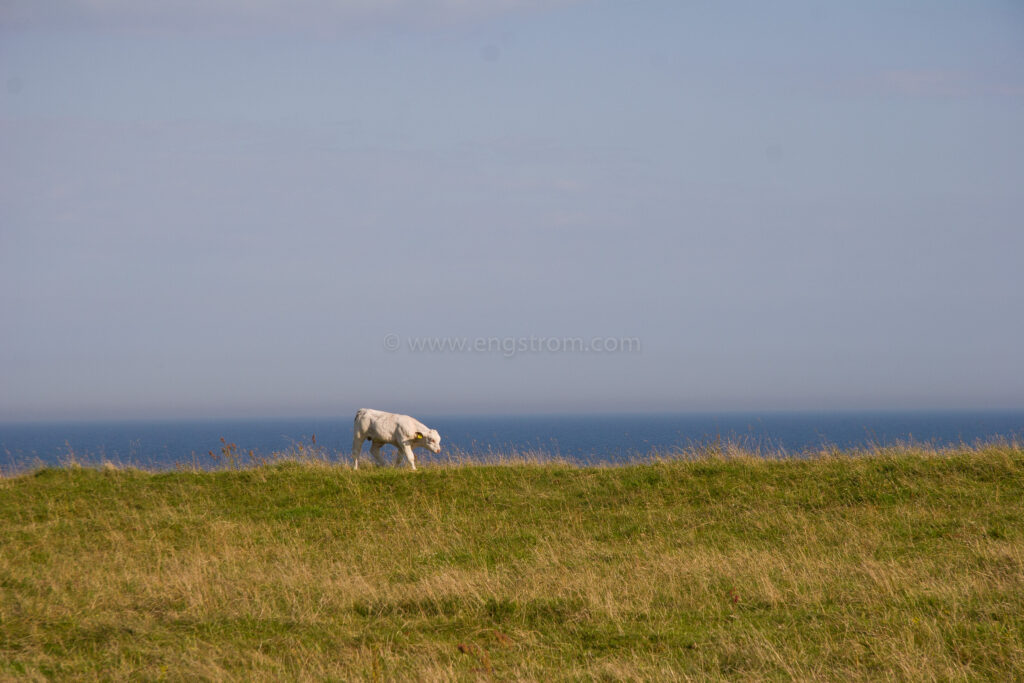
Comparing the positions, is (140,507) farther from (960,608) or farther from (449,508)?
(960,608)

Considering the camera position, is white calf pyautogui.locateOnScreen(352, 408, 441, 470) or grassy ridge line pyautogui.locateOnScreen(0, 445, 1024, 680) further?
white calf pyautogui.locateOnScreen(352, 408, 441, 470)

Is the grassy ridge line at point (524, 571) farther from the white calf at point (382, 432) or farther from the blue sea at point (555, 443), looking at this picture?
the blue sea at point (555, 443)

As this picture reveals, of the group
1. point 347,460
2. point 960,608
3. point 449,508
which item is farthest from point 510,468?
point 960,608

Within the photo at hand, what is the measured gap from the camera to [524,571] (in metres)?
11.5

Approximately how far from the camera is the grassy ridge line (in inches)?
315

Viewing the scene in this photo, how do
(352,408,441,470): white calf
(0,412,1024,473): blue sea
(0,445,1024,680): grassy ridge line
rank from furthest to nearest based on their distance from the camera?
(352,408,441,470): white calf, (0,412,1024,473): blue sea, (0,445,1024,680): grassy ridge line

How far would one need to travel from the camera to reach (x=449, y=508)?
15.9 metres

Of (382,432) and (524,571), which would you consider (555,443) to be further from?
(524,571)

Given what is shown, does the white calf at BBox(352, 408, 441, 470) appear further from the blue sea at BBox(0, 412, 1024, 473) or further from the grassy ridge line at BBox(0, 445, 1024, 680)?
the grassy ridge line at BBox(0, 445, 1024, 680)

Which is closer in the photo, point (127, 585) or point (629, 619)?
point (629, 619)

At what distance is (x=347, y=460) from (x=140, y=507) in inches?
194

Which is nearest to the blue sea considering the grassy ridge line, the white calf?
the white calf

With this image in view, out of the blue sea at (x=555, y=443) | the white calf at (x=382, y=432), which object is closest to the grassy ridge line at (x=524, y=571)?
the white calf at (x=382, y=432)

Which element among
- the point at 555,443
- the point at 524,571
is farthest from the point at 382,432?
the point at 524,571
